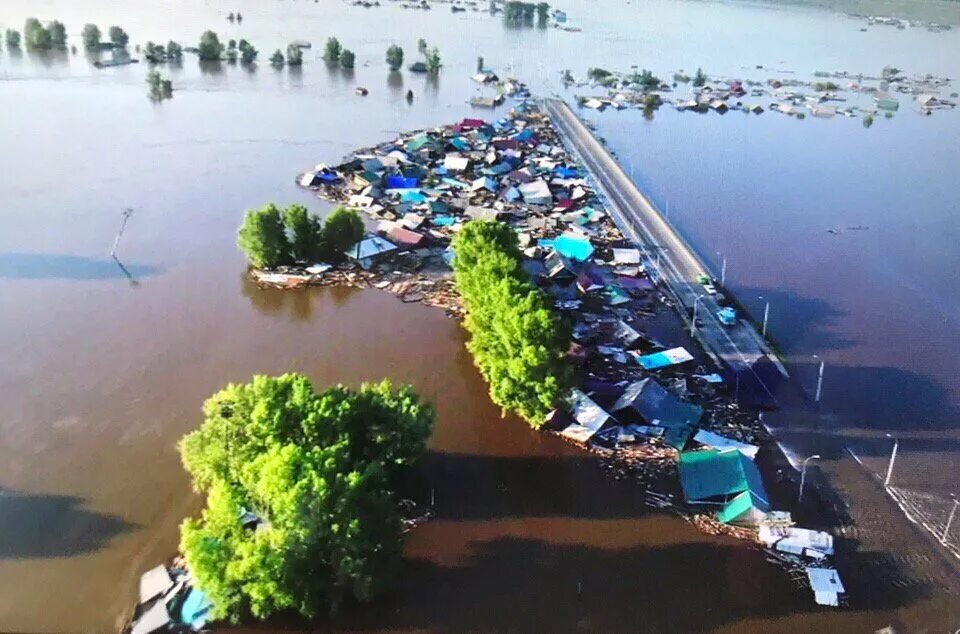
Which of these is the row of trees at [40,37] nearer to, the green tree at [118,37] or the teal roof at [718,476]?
the green tree at [118,37]

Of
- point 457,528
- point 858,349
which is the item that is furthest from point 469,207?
point 457,528

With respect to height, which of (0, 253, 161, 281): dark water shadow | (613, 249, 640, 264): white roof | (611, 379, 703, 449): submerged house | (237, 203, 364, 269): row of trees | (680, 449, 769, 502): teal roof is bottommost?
(680, 449, 769, 502): teal roof

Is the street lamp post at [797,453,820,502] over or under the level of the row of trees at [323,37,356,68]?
under

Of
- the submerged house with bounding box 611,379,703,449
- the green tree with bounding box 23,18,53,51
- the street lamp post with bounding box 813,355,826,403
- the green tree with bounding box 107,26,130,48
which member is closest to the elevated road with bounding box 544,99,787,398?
the street lamp post with bounding box 813,355,826,403

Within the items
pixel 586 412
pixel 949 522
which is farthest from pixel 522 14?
pixel 949 522

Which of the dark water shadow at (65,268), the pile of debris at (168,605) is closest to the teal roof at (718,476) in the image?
the pile of debris at (168,605)

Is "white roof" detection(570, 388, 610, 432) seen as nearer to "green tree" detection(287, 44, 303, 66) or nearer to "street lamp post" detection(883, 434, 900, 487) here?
"street lamp post" detection(883, 434, 900, 487)

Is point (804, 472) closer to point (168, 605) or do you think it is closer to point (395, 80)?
point (168, 605)
